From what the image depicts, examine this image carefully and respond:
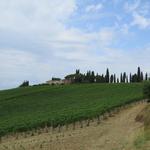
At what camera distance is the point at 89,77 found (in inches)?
6368

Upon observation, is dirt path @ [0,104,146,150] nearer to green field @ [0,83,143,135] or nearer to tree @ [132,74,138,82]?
green field @ [0,83,143,135]

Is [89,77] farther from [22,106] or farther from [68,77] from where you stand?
[22,106]

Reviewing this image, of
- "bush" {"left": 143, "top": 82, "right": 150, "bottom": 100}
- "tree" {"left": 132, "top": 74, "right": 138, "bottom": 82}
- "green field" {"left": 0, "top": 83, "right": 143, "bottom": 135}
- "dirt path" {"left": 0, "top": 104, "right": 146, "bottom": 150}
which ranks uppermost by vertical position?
"tree" {"left": 132, "top": 74, "right": 138, "bottom": 82}

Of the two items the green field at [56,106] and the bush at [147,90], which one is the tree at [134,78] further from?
the bush at [147,90]


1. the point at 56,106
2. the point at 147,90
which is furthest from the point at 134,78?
the point at 147,90

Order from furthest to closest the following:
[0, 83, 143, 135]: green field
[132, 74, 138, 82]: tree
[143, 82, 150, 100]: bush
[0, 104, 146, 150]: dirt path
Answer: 1. [132, 74, 138, 82]: tree
2. [143, 82, 150, 100]: bush
3. [0, 83, 143, 135]: green field
4. [0, 104, 146, 150]: dirt path

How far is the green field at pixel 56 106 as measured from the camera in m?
49.8

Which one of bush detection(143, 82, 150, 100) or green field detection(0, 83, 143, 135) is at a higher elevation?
bush detection(143, 82, 150, 100)

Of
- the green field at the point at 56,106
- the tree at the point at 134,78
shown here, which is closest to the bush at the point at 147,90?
the green field at the point at 56,106

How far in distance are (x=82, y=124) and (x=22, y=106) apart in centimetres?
2573

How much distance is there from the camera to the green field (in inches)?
1961

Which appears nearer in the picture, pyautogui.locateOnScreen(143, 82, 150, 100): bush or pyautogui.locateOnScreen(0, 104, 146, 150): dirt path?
pyautogui.locateOnScreen(0, 104, 146, 150): dirt path

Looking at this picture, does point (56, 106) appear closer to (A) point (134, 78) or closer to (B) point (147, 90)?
(B) point (147, 90)

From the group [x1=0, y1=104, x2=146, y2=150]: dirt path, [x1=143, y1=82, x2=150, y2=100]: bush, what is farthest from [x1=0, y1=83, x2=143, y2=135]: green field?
[x1=0, y1=104, x2=146, y2=150]: dirt path
